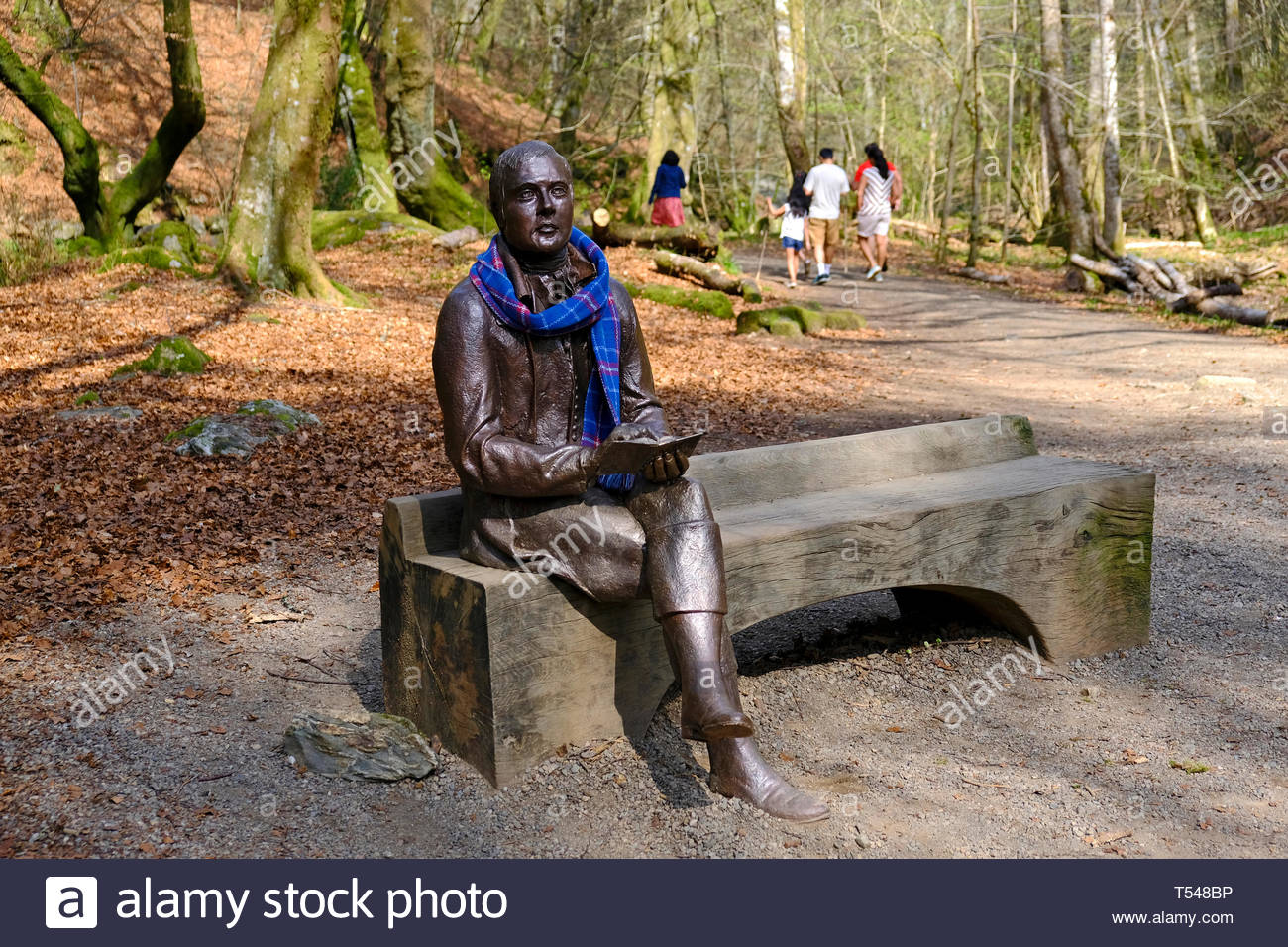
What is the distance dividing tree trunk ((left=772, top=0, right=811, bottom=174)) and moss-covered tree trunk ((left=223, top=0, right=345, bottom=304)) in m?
A: 9.88

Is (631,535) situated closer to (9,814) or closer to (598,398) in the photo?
(598,398)

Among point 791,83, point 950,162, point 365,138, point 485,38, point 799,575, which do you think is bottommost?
point 799,575

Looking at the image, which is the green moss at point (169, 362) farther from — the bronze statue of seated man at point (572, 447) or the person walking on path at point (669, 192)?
the person walking on path at point (669, 192)

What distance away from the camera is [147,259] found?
14.0 metres

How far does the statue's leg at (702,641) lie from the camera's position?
10.7 feet

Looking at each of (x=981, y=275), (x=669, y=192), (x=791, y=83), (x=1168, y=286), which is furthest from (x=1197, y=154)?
(x=669, y=192)

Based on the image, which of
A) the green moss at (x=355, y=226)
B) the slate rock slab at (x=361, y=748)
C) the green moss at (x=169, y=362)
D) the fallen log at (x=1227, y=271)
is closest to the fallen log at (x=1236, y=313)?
the fallen log at (x=1227, y=271)

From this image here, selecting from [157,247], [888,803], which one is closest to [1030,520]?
[888,803]

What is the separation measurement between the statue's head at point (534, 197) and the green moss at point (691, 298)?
10534 millimetres

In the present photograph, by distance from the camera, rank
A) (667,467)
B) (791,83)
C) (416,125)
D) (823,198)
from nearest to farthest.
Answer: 1. (667,467)
2. (823,198)
3. (416,125)
4. (791,83)

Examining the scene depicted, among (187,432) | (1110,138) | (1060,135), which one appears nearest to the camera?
(187,432)

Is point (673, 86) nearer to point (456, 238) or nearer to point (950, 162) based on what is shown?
point (950, 162)

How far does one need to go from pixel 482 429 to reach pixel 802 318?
34.8 feet

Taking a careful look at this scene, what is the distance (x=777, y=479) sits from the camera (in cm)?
458
